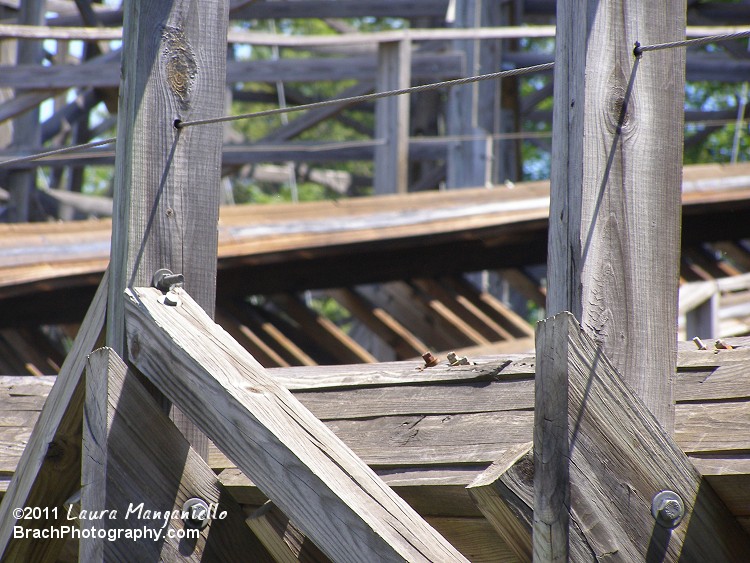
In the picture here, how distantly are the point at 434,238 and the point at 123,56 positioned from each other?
2.56 metres

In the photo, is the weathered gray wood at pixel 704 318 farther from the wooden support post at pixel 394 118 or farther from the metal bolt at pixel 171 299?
the metal bolt at pixel 171 299

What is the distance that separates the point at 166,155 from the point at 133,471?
28.0 inches

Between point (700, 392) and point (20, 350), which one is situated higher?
point (700, 392)

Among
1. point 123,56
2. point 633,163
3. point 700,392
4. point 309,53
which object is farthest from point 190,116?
point 309,53

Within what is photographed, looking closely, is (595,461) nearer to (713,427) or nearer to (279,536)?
(713,427)

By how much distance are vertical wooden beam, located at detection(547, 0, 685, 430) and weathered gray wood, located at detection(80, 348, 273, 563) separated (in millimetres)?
971

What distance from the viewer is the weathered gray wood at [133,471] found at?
203 centimetres

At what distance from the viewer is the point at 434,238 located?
461 cm

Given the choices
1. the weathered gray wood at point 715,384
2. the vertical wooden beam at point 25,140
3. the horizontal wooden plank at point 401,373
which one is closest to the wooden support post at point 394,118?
the vertical wooden beam at point 25,140

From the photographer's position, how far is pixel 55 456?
2.29 m

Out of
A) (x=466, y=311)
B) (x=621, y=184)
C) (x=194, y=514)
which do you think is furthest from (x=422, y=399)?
(x=466, y=311)

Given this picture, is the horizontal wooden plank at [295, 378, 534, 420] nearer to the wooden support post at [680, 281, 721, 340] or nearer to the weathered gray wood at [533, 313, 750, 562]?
the weathered gray wood at [533, 313, 750, 562]

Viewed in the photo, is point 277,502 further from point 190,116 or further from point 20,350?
point 20,350

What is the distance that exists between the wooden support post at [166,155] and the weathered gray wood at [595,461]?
3.13 ft
